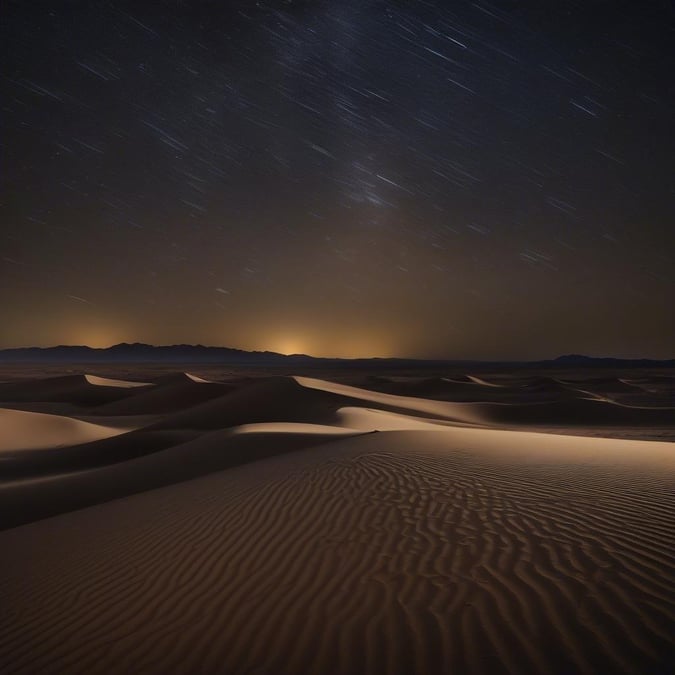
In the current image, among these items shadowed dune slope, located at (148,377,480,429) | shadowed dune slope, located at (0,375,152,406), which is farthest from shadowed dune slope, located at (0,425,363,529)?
shadowed dune slope, located at (0,375,152,406)

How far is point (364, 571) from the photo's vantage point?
4125 mm

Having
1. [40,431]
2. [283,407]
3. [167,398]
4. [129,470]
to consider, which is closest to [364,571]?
[129,470]

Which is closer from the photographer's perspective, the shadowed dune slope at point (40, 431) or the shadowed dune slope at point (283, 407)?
the shadowed dune slope at point (40, 431)

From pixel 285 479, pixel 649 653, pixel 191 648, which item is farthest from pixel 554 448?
pixel 191 648

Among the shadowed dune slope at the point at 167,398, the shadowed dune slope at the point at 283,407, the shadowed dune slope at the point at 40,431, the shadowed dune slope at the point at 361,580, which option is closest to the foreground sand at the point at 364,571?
the shadowed dune slope at the point at 361,580

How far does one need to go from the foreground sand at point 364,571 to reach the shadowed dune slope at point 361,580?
0.02m

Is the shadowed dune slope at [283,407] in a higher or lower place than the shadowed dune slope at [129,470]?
higher

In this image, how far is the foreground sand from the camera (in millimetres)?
3064

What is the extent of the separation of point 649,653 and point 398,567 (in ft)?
6.28

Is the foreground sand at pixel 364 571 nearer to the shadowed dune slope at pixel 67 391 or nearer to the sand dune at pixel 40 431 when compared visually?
the sand dune at pixel 40 431

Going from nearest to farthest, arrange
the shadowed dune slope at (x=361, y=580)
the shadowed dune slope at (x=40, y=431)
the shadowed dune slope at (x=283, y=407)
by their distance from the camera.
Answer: the shadowed dune slope at (x=361, y=580), the shadowed dune slope at (x=40, y=431), the shadowed dune slope at (x=283, y=407)

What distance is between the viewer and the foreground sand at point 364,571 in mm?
3064

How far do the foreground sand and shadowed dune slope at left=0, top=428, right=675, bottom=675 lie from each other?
17 millimetres

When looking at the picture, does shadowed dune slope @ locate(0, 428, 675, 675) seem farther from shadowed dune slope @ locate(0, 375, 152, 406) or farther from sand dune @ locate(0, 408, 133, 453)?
shadowed dune slope @ locate(0, 375, 152, 406)
